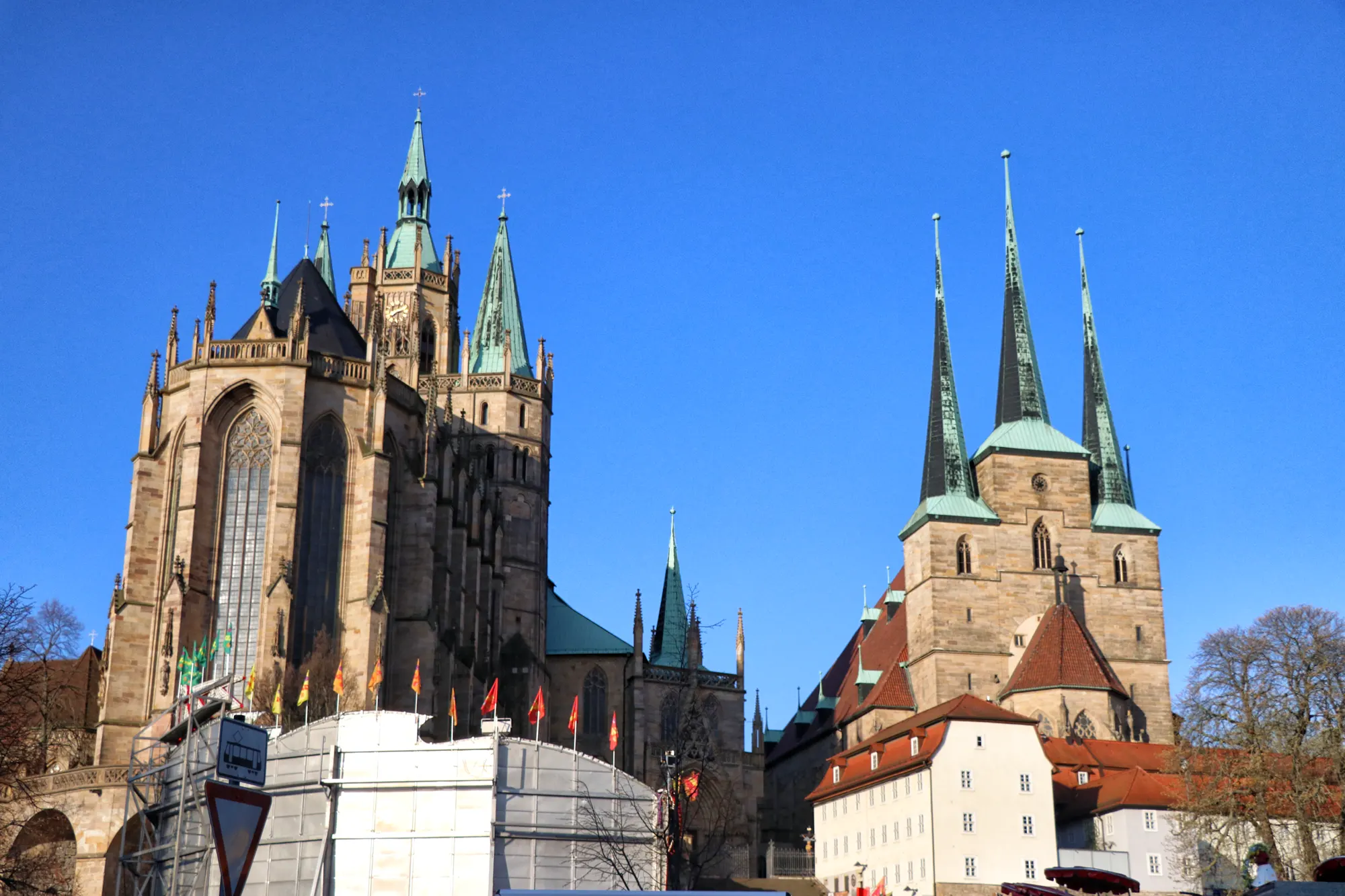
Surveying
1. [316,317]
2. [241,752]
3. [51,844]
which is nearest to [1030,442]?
[316,317]

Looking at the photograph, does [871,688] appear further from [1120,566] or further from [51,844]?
[51,844]

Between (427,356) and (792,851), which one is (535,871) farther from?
(427,356)

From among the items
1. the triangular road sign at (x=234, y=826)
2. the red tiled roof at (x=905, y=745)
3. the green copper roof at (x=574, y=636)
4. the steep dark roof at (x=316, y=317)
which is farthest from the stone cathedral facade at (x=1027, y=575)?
the triangular road sign at (x=234, y=826)

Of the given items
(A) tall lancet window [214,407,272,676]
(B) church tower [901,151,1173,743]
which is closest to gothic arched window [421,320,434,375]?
(B) church tower [901,151,1173,743]

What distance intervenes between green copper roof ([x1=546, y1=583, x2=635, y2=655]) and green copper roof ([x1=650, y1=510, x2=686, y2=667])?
93.6 inches

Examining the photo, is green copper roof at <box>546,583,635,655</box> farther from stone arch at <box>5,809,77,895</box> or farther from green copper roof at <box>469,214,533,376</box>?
stone arch at <box>5,809,77,895</box>

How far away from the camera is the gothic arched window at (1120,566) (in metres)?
80.2

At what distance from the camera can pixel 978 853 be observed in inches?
2249

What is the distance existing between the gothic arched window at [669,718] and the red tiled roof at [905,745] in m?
8.09

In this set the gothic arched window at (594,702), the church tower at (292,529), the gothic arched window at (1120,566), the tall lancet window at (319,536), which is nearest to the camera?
the church tower at (292,529)

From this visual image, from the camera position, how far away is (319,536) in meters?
57.5

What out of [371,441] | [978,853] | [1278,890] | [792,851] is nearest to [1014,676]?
[792,851]

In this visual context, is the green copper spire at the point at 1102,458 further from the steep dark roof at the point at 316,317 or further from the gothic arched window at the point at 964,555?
the steep dark roof at the point at 316,317

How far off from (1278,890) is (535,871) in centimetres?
1694
